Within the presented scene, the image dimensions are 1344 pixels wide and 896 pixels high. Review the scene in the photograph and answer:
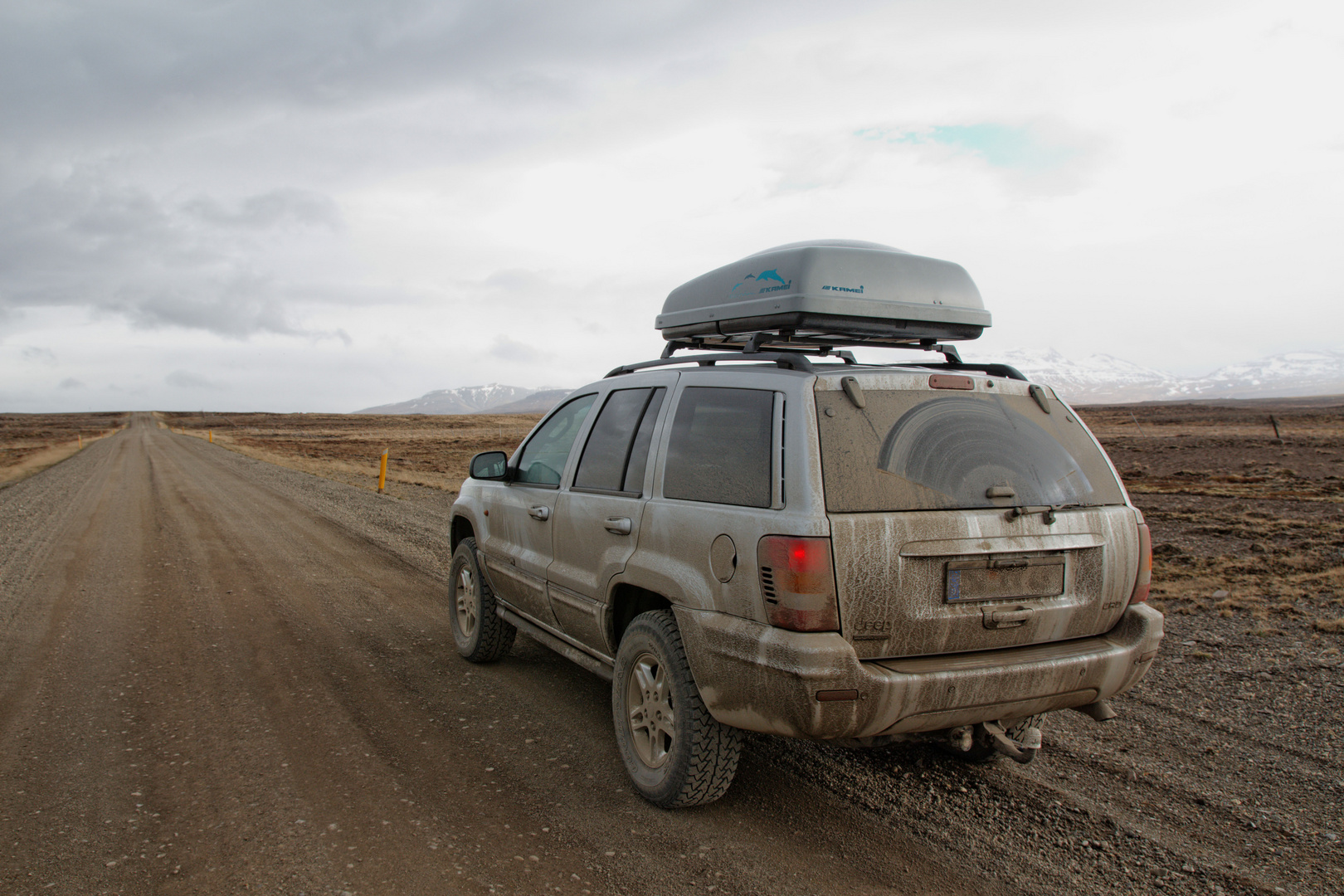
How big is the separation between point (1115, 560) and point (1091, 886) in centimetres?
117

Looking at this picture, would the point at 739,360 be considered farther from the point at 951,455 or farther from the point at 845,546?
the point at 845,546

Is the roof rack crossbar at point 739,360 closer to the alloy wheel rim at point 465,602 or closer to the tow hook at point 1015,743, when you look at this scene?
the tow hook at point 1015,743

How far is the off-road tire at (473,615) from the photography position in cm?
508

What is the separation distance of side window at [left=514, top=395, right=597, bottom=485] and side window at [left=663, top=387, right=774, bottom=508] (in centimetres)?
104

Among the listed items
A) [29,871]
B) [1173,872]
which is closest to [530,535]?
[29,871]

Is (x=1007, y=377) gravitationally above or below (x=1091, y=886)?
above

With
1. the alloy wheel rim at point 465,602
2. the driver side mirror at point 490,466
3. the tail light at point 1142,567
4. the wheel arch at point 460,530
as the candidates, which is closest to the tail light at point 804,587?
the tail light at point 1142,567

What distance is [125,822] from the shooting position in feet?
10.3

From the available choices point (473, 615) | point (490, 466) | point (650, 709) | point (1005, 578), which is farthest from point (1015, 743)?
point (473, 615)

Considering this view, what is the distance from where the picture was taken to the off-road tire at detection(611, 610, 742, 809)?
3094mm


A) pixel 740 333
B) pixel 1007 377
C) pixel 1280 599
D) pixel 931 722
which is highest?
pixel 740 333

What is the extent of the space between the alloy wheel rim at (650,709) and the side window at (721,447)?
0.74m

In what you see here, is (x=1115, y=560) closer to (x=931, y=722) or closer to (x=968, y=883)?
(x=931, y=722)

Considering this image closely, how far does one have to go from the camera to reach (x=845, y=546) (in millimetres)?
2709
